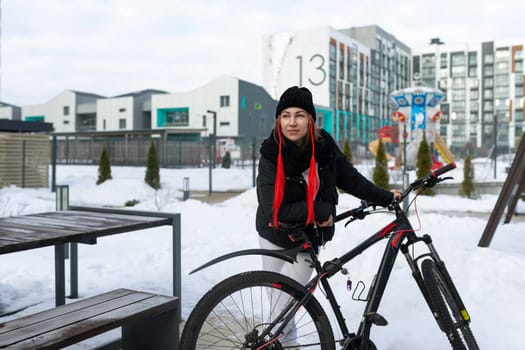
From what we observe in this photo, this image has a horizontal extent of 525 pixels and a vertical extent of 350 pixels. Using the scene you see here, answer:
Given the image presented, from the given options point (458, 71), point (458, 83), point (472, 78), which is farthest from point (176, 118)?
point (472, 78)

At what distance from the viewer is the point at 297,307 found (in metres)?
2.63

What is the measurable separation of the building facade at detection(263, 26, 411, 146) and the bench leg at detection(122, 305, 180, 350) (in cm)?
6373

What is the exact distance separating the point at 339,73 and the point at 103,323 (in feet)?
246

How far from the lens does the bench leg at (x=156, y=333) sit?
2924mm

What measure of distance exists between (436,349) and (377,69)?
88.1 meters

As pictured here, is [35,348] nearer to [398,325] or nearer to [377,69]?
[398,325]

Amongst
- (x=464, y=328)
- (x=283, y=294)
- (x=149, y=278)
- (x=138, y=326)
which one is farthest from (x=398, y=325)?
(x=149, y=278)

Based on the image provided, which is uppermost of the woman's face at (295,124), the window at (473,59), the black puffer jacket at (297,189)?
the window at (473,59)

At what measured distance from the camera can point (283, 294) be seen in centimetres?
270

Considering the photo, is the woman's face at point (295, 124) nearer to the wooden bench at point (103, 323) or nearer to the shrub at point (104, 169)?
the wooden bench at point (103, 323)

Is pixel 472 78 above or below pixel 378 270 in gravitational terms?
above

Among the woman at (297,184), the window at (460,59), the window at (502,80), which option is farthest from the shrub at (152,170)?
the window at (502,80)

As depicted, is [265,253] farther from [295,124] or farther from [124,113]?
[124,113]

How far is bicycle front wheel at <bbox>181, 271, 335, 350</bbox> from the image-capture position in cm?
246
